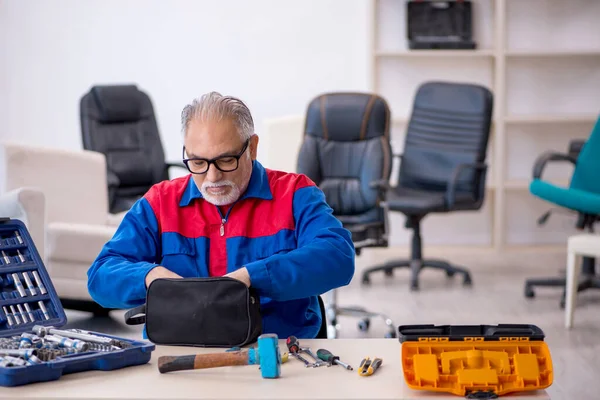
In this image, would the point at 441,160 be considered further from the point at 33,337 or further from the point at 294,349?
the point at 33,337

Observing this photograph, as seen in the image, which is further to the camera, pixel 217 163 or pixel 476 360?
pixel 217 163

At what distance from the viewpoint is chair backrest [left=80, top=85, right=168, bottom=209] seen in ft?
19.2

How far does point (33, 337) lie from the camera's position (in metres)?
1.90

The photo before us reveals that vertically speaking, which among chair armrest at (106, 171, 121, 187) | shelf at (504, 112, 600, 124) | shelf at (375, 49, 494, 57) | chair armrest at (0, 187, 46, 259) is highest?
shelf at (375, 49, 494, 57)

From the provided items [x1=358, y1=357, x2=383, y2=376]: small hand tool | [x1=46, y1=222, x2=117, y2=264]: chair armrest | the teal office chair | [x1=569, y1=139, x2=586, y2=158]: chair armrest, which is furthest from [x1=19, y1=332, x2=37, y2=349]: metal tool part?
[x1=569, y1=139, x2=586, y2=158]: chair armrest

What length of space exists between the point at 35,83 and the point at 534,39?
147 inches

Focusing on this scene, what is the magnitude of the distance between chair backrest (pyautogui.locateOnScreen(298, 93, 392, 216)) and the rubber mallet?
10.9ft

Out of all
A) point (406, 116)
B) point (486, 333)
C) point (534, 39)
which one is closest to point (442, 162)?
point (406, 116)

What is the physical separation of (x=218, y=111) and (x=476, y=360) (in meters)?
0.89

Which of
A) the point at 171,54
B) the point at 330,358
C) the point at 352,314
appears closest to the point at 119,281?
the point at 330,358

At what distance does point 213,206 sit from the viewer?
232 cm

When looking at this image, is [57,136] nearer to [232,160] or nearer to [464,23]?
[464,23]

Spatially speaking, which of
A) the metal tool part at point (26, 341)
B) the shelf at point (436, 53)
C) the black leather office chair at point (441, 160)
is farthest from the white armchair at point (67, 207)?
the shelf at point (436, 53)

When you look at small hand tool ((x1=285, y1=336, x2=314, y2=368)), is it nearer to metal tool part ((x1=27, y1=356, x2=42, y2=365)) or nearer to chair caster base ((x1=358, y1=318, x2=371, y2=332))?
metal tool part ((x1=27, y1=356, x2=42, y2=365))
